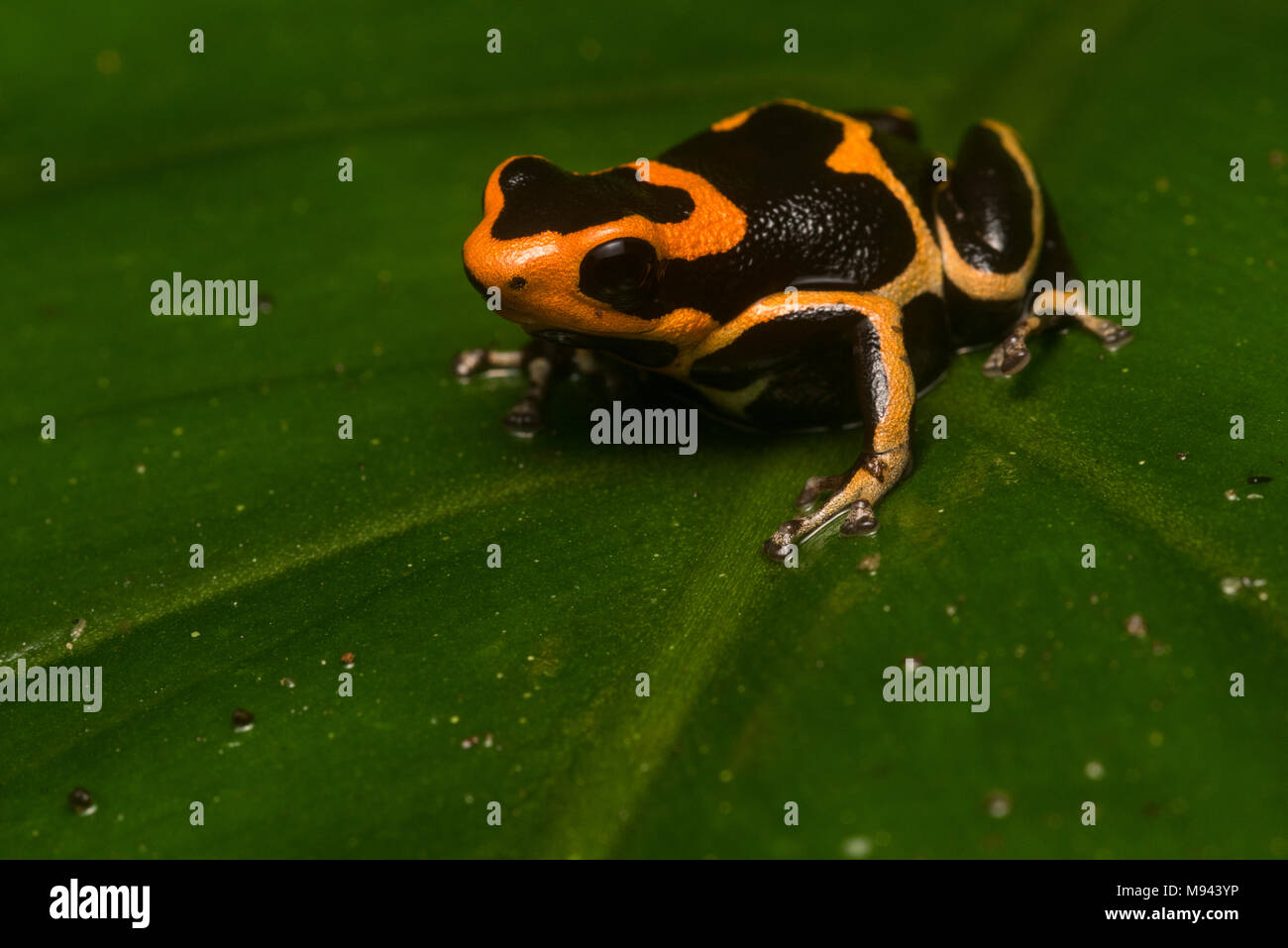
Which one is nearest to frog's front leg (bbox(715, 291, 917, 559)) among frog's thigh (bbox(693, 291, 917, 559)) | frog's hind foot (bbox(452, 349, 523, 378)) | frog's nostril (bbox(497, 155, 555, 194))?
frog's thigh (bbox(693, 291, 917, 559))

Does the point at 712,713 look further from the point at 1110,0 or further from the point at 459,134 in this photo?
the point at 1110,0

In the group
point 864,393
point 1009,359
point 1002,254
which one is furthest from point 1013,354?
point 864,393

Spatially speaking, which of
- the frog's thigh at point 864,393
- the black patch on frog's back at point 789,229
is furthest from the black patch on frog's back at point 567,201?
the frog's thigh at point 864,393

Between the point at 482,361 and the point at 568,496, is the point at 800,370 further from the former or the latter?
the point at 482,361

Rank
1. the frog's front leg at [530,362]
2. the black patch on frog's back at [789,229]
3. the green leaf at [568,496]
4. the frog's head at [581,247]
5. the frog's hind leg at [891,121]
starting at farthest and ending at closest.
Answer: the frog's hind leg at [891,121] → the frog's front leg at [530,362] → the black patch on frog's back at [789,229] → the frog's head at [581,247] → the green leaf at [568,496]

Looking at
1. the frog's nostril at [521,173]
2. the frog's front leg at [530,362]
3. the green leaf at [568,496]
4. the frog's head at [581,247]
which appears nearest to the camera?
the green leaf at [568,496]

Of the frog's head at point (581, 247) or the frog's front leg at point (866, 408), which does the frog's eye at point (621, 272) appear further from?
the frog's front leg at point (866, 408)

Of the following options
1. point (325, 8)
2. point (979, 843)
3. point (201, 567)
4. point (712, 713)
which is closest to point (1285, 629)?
point (979, 843)
